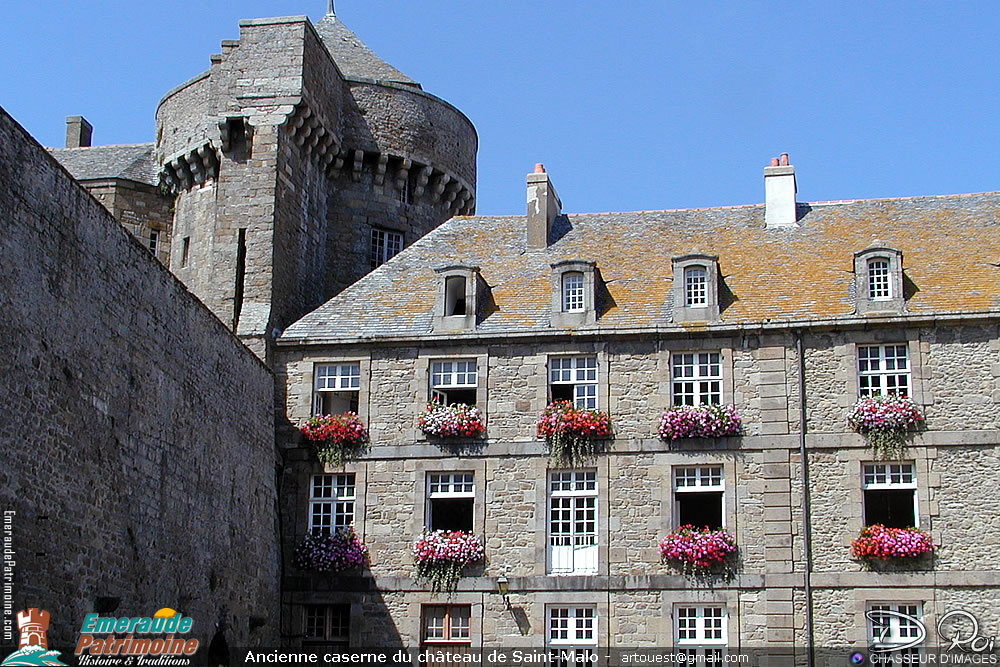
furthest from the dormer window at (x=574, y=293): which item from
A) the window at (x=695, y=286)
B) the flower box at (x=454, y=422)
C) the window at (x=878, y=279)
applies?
the window at (x=878, y=279)

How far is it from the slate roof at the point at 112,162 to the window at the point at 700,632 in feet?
49.5

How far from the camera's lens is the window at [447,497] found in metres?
25.1

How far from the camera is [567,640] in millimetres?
23906

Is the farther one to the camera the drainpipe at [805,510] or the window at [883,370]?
the window at [883,370]

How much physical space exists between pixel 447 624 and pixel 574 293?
6.17 metres

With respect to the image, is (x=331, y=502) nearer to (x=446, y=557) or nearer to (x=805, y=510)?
(x=446, y=557)

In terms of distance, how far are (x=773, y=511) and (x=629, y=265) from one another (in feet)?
18.9

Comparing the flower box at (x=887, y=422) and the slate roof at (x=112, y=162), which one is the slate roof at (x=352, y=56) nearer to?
the slate roof at (x=112, y=162)

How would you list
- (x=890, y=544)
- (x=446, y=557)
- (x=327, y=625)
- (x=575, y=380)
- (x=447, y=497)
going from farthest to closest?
(x=575, y=380)
(x=447, y=497)
(x=327, y=625)
(x=446, y=557)
(x=890, y=544)

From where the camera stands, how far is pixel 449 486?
2516 cm

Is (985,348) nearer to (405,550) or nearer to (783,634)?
(783,634)

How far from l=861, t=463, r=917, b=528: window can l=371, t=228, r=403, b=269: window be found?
38.4 feet

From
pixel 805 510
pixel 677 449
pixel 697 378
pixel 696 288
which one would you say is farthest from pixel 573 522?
pixel 696 288

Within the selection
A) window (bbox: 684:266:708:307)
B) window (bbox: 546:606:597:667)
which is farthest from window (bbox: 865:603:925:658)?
window (bbox: 684:266:708:307)
